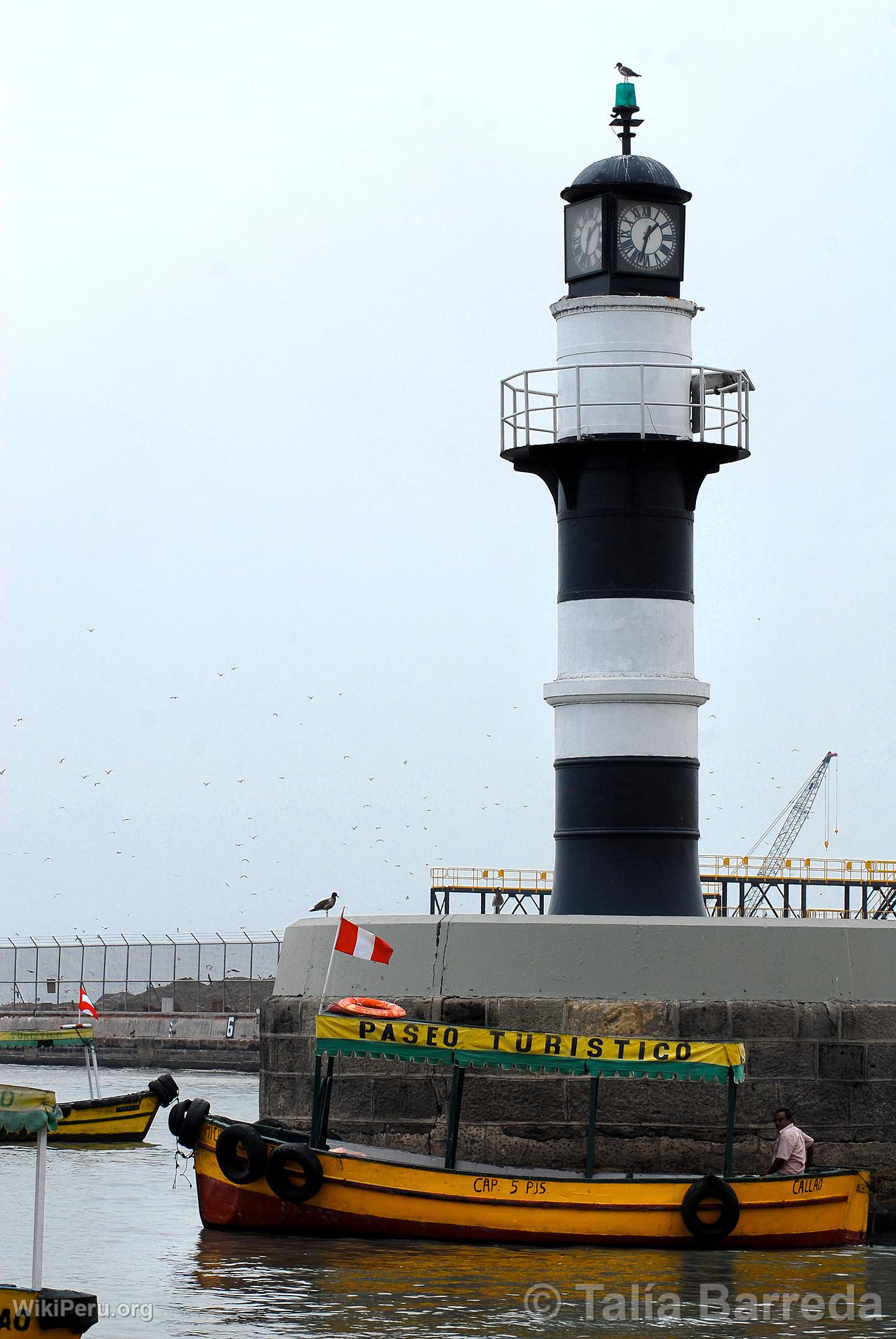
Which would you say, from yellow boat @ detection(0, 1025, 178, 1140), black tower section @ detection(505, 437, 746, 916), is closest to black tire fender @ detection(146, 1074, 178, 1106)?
yellow boat @ detection(0, 1025, 178, 1140)

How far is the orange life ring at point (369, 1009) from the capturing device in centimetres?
2139

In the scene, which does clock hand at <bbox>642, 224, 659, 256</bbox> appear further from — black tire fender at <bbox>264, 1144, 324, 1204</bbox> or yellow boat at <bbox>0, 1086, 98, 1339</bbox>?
yellow boat at <bbox>0, 1086, 98, 1339</bbox>

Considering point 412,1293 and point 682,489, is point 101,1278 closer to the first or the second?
point 412,1293

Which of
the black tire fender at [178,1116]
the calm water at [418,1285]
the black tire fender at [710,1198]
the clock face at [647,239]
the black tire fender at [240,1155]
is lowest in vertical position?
the calm water at [418,1285]

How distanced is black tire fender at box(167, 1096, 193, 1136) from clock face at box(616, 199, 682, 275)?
1133 cm

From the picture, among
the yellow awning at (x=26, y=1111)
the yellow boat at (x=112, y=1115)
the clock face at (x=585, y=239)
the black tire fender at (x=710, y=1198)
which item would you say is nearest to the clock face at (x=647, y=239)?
the clock face at (x=585, y=239)

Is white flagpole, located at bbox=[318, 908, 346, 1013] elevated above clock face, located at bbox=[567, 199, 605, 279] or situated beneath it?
situated beneath

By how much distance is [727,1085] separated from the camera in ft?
67.6

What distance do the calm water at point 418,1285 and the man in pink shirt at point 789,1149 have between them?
32.9 inches

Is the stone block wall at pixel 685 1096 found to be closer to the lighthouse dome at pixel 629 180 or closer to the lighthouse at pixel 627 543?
the lighthouse at pixel 627 543

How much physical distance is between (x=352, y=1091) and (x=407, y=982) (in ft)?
4.34

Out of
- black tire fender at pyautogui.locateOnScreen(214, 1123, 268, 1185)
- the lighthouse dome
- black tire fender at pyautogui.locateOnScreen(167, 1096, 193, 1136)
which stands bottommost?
black tire fender at pyautogui.locateOnScreen(214, 1123, 268, 1185)

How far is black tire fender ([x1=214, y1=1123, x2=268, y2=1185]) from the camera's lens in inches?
799

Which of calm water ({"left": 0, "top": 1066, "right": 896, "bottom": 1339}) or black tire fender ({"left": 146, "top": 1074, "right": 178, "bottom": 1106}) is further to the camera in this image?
black tire fender ({"left": 146, "top": 1074, "right": 178, "bottom": 1106})
